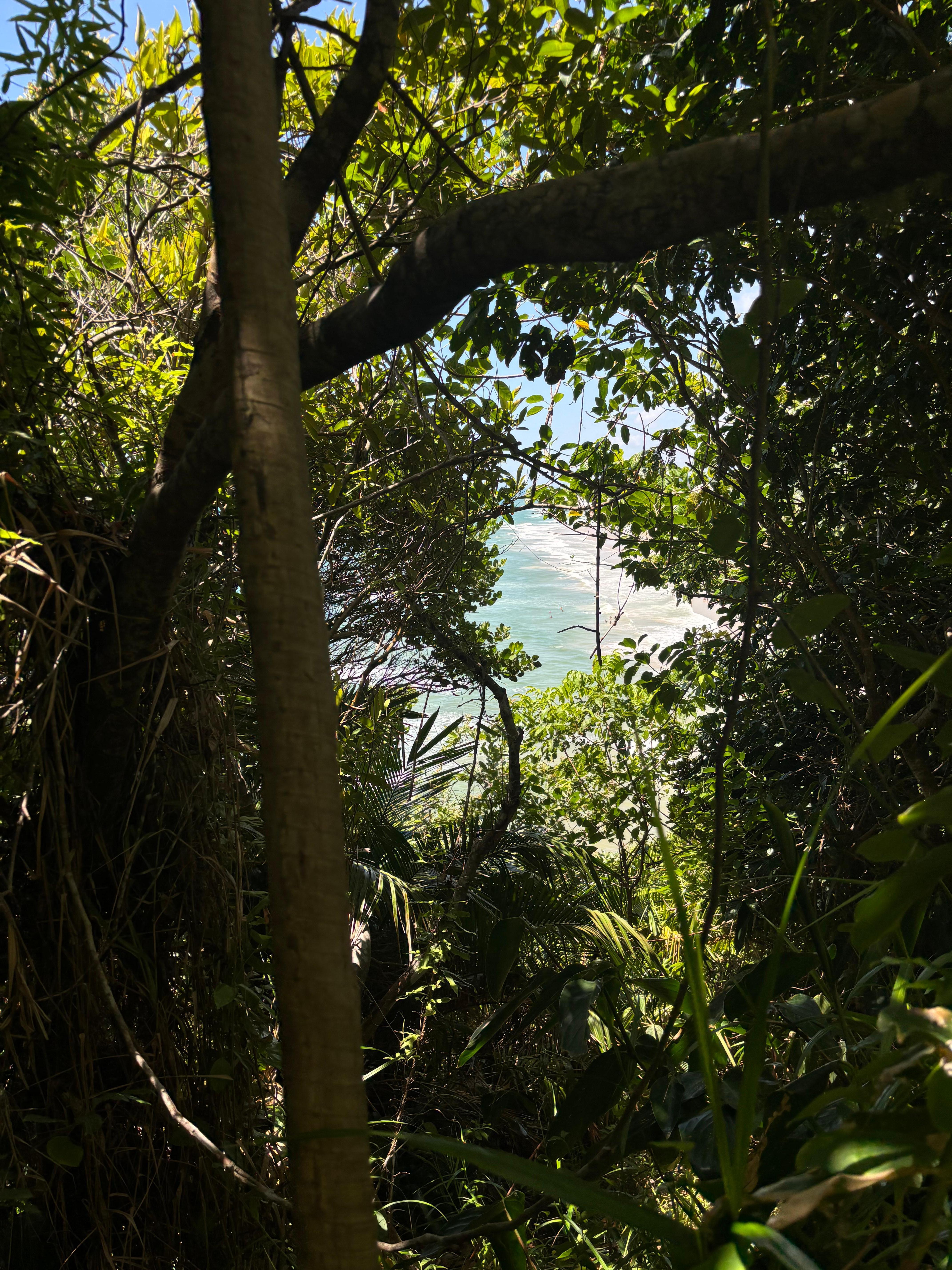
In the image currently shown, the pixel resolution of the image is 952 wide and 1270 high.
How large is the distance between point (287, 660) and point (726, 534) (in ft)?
1.62

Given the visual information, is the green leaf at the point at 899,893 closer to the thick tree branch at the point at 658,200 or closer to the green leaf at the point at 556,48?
the thick tree branch at the point at 658,200

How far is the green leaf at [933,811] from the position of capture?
0.47m

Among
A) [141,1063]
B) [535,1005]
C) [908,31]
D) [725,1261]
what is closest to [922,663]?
[725,1261]

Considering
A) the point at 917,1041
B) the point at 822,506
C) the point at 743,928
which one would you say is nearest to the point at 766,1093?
the point at 917,1041

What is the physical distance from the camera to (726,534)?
81cm

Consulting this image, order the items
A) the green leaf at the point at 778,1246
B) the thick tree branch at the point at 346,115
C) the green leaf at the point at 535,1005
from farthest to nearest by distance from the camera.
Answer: the thick tree branch at the point at 346,115 → the green leaf at the point at 535,1005 → the green leaf at the point at 778,1246

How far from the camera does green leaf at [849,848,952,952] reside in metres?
0.49

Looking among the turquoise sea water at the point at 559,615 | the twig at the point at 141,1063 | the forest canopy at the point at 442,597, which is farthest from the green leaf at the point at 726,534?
the turquoise sea water at the point at 559,615

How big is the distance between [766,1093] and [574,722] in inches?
151

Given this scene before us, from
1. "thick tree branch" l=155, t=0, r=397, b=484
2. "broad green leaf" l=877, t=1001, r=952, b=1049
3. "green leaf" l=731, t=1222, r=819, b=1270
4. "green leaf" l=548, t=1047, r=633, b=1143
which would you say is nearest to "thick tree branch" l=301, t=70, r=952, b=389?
"thick tree branch" l=155, t=0, r=397, b=484

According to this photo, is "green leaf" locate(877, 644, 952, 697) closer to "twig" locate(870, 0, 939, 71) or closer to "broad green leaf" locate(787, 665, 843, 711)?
→ "broad green leaf" locate(787, 665, 843, 711)

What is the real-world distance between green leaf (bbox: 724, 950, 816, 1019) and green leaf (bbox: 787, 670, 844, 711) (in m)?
0.25

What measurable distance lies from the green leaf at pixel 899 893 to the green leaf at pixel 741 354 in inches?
17.2

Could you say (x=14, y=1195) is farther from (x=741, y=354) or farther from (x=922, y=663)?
(x=741, y=354)
